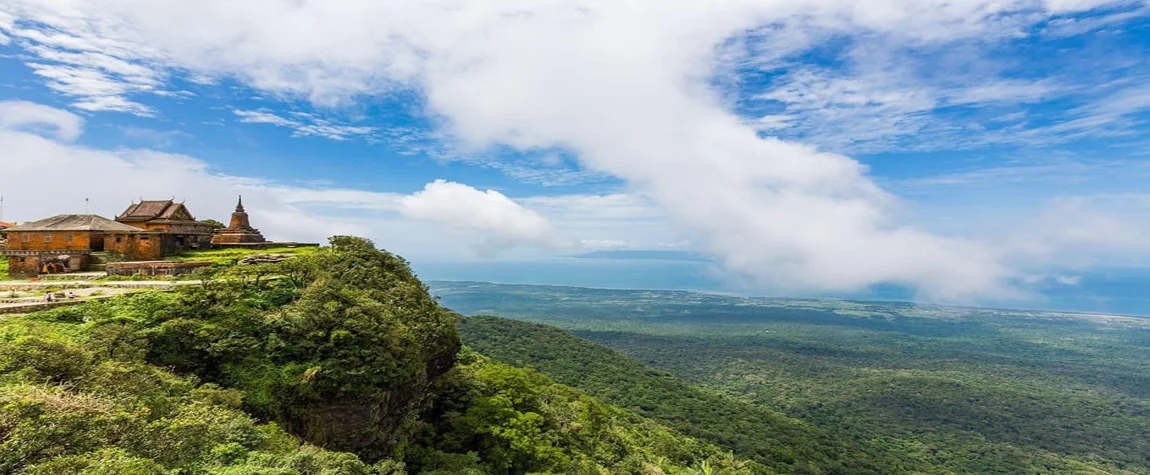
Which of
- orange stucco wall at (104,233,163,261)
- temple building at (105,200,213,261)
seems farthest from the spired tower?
orange stucco wall at (104,233,163,261)

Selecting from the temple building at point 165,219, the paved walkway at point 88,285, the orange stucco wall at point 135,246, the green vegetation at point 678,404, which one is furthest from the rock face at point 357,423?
the green vegetation at point 678,404

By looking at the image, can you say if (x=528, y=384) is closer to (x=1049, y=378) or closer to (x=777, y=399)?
(x=777, y=399)

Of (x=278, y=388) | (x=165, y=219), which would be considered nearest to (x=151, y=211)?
(x=165, y=219)

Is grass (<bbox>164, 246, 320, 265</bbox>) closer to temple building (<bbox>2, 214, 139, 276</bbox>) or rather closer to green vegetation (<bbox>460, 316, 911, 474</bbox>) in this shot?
temple building (<bbox>2, 214, 139, 276</bbox>)

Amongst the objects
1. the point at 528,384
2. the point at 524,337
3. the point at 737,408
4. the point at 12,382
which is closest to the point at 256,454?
the point at 12,382

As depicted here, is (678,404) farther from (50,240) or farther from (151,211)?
(50,240)

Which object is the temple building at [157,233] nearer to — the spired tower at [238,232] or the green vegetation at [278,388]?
the spired tower at [238,232]
